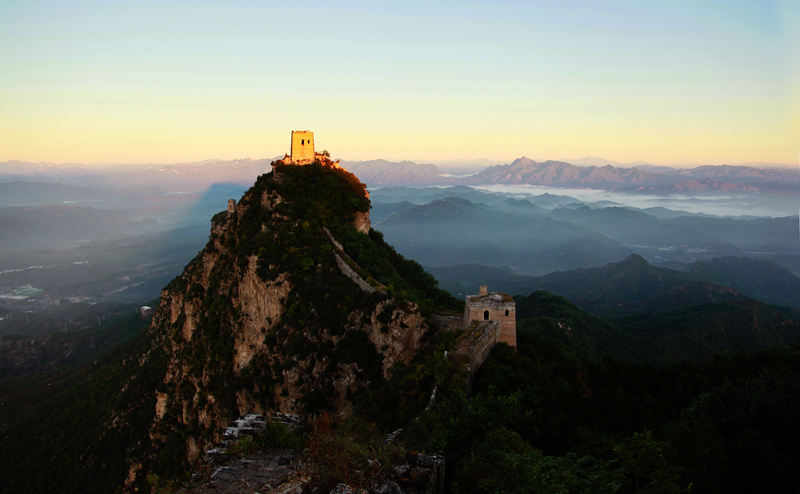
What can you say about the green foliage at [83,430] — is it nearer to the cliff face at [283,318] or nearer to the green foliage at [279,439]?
the cliff face at [283,318]

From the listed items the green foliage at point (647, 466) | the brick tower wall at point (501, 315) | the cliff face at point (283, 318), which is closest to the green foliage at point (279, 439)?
the green foliage at point (647, 466)

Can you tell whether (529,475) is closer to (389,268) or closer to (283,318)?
(283,318)

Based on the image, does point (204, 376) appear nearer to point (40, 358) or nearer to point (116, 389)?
point (116, 389)

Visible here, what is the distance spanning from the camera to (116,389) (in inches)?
2224

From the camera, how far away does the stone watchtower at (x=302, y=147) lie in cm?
4994

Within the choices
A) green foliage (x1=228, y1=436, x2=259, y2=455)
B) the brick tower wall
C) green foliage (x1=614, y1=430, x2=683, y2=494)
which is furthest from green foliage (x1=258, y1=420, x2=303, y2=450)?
the brick tower wall

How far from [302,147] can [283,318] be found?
2497cm

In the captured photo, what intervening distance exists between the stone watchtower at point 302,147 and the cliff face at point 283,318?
119 inches

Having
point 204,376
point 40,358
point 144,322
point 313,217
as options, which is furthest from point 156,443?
point 40,358

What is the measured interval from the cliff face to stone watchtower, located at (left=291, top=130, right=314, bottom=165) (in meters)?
3.03

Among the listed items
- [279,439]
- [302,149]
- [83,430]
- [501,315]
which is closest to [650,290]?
[302,149]

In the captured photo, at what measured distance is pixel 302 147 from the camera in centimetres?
5019

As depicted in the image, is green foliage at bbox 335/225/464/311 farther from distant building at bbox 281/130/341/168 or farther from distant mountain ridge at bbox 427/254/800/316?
distant mountain ridge at bbox 427/254/800/316

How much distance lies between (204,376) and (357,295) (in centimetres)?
1969
